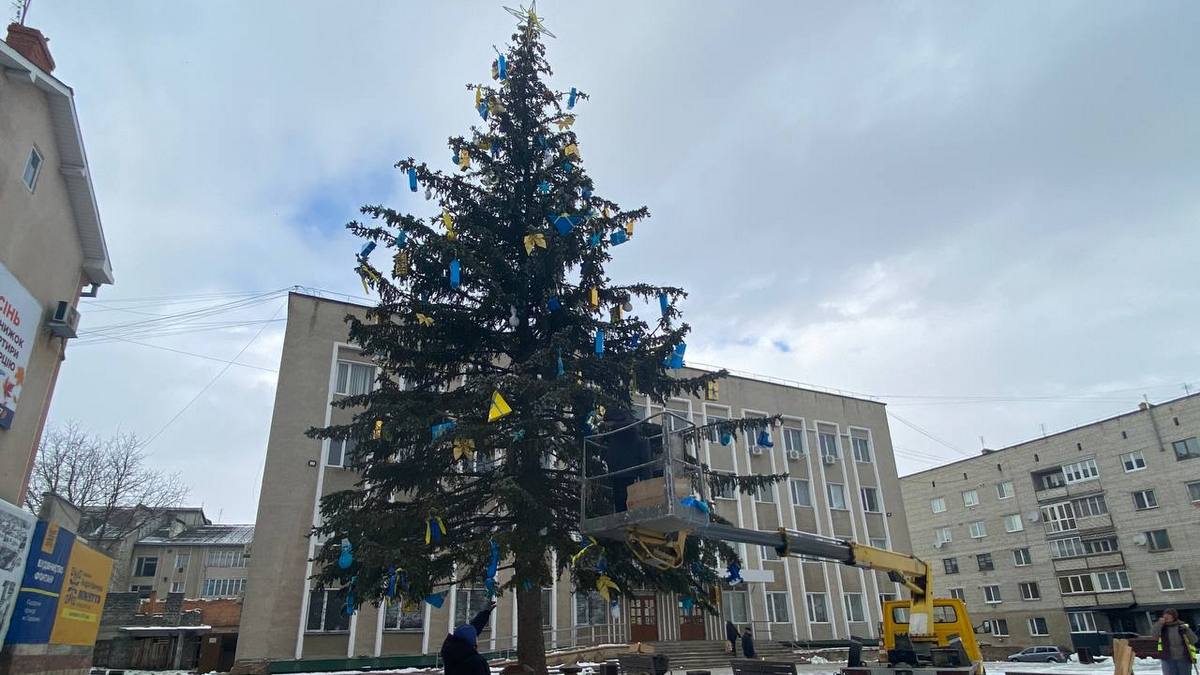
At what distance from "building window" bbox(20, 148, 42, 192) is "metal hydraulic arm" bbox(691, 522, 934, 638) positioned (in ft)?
48.4

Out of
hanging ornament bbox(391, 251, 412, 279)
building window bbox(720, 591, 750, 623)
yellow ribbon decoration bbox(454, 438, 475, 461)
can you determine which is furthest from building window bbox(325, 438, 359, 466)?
building window bbox(720, 591, 750, 623)

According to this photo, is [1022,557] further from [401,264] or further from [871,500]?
[401,264]

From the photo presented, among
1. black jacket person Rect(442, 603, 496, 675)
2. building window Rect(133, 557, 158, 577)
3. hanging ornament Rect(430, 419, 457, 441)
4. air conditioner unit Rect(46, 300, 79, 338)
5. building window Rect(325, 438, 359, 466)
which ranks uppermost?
air conditioner unit Rect(46, 300, 79, 338)

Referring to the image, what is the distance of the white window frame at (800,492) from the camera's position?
33125 mm

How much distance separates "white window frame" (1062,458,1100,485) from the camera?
45938 mm

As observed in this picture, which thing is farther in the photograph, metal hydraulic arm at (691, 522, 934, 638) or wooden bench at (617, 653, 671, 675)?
wooden bench at (617, 653, 671, 675)

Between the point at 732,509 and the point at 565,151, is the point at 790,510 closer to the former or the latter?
the point at 732,509

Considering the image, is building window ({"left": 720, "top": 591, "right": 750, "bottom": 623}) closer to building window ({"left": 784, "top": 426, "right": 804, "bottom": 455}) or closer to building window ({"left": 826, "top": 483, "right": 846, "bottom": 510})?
building window ({"left": 826, "top": 483, "right": 846, "bottom": 510})

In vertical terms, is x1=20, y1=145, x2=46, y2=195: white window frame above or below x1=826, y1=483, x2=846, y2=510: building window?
above

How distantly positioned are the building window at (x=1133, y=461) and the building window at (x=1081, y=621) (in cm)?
940

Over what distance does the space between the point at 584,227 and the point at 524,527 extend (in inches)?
248

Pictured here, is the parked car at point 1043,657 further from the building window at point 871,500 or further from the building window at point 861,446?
the building window at point 861,446

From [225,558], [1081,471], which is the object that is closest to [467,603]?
[225,558]

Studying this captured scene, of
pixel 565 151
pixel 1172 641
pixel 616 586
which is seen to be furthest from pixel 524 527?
pixel 1172 641
